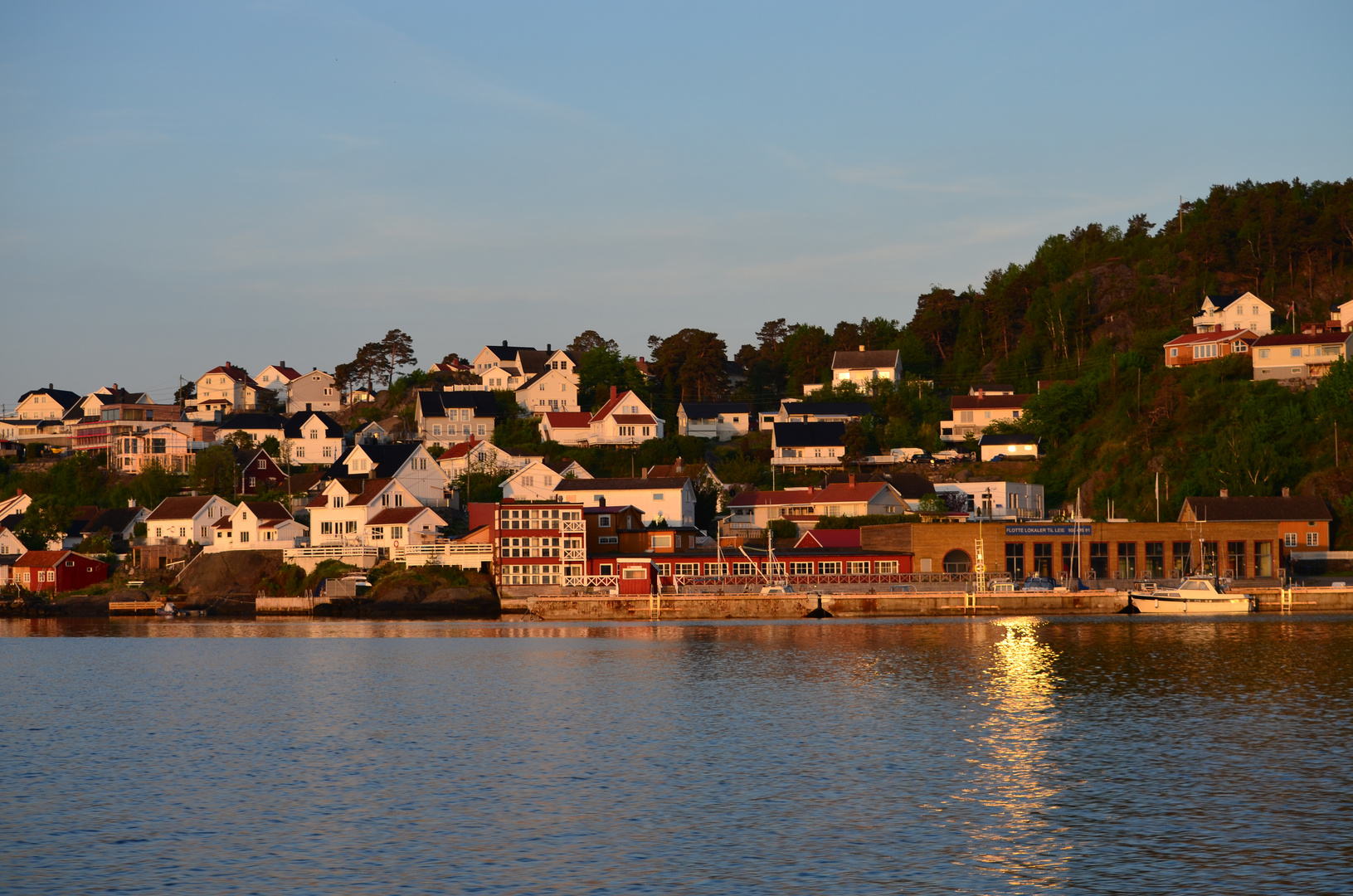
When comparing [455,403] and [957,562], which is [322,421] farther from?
[957,562]

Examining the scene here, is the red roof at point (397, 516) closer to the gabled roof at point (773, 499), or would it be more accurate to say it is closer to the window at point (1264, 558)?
the gabled roof at point (773, 499)

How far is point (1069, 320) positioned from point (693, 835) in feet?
380

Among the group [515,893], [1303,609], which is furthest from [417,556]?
[515,893]

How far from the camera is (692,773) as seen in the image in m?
30.2

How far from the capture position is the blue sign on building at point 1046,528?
82.9 meters

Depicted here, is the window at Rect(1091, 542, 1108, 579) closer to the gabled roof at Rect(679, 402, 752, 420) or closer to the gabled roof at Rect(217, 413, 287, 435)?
the gabled roof at Rect(679, 402, 752, 420)

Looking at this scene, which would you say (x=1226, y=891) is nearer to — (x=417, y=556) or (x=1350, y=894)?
(x=1350, y=894)

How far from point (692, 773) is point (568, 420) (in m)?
92.5

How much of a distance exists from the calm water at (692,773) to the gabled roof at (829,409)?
6166cm

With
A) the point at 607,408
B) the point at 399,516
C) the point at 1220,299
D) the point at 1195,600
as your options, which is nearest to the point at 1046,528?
the point at 1195,600

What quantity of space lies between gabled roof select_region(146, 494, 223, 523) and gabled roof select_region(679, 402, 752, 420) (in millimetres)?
44035

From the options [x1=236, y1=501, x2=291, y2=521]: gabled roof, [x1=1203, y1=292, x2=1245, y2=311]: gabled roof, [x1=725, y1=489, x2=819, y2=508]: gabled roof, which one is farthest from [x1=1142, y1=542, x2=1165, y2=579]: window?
[x1=236, y1=501, x2=291, y2=521]: gabled roof

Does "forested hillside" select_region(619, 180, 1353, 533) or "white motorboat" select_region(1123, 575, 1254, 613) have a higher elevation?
"forested hillside" select_region(619, 180, 1353, 533)

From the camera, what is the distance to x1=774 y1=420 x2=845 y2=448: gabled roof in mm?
112062
